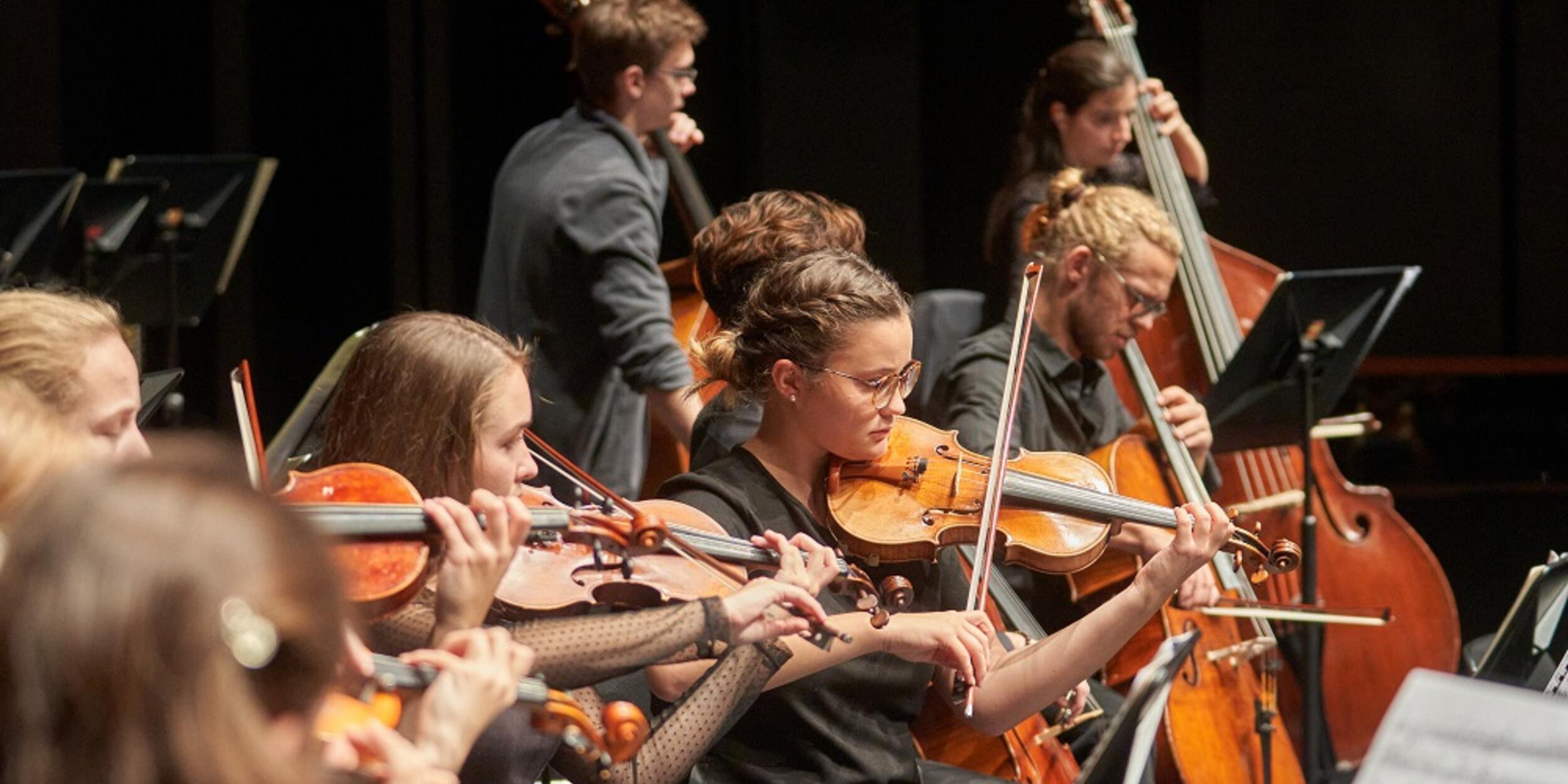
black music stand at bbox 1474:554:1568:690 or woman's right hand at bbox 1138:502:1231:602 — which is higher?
woman's right hand at bbox 1138:502:1231:602

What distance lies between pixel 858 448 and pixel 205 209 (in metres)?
2.63

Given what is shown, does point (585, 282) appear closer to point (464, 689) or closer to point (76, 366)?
point (76, 366)

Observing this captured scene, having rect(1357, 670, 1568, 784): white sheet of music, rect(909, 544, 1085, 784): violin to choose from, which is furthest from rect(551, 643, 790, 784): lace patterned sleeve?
rect(1357, 670, 1568, 784): white sheet of music

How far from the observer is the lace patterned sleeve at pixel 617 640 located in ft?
6.04

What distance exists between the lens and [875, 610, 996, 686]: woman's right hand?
204 centimetres

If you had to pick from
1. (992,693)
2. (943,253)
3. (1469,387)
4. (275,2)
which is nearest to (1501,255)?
(1469,387)

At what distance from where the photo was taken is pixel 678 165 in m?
3.70

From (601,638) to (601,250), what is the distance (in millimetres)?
1497

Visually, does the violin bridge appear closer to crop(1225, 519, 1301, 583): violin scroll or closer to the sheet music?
crop(1225, 519, 1301, 583): violin scroll

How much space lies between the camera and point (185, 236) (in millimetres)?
4352

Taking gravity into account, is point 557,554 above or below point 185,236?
above

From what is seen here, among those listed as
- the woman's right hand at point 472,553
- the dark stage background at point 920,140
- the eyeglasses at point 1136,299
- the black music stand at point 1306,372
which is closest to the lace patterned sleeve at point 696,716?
the woman's right hand at point 472,553

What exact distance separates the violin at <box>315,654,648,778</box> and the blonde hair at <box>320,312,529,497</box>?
494 millimetres

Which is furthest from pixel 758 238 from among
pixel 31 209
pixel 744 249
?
pixel 31 209
